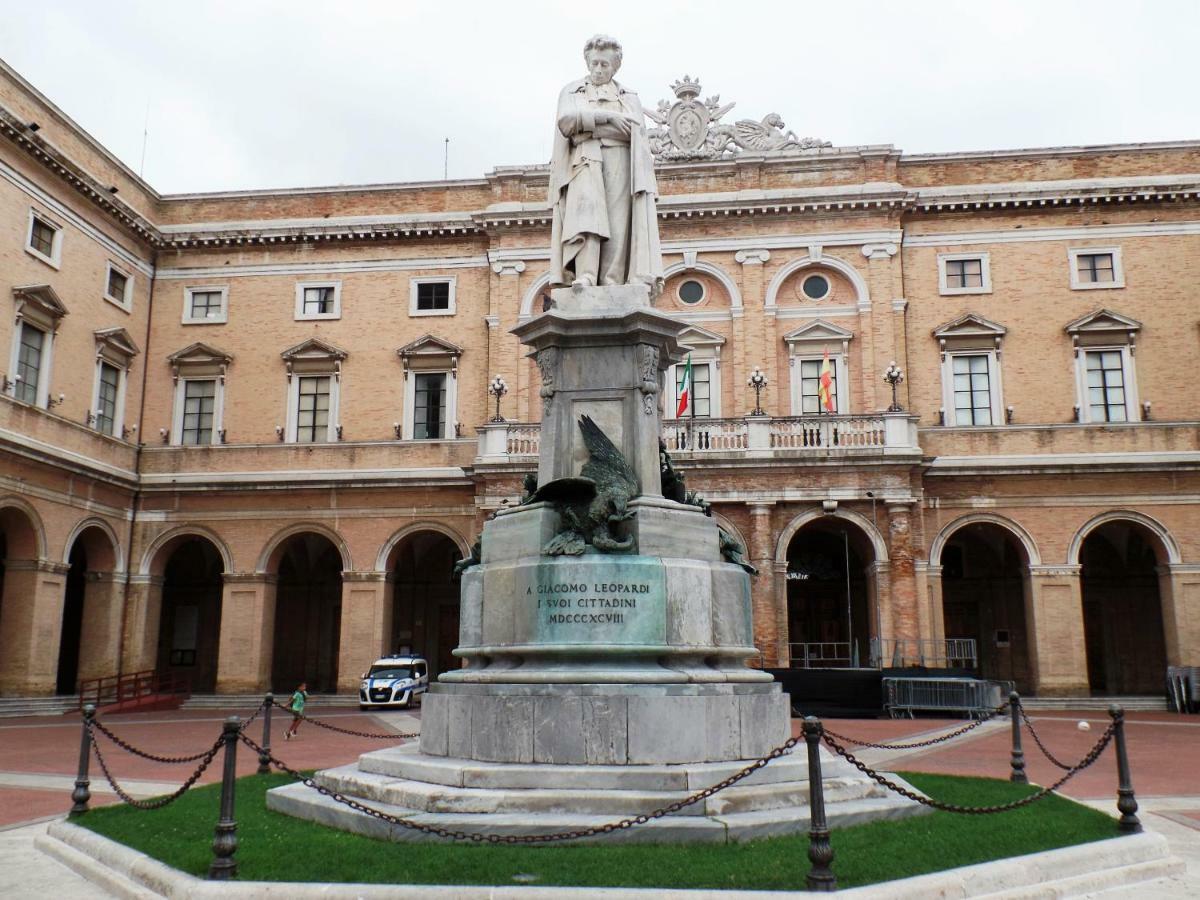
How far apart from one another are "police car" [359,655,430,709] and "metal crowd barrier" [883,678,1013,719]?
1119 centimetres

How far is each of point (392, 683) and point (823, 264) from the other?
16392 mm

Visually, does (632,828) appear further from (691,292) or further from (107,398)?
(107,398)

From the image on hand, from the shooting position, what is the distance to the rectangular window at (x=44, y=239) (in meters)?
28.1

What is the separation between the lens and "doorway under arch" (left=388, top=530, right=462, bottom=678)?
3569 centimetres

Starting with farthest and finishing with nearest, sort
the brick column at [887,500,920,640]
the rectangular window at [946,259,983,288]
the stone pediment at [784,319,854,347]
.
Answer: the rectangular window at [946,259,983,288], the stone pediment at [784,319,854,347], the brick column at [887,500,920,640]

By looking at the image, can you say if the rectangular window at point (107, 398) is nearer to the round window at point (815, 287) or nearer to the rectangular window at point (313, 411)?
the rectangular window at point (313, 411)

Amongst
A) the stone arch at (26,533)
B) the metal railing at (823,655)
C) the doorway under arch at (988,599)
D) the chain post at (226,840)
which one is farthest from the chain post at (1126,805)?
the stone arch at (26,533)

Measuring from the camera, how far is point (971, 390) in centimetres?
3102

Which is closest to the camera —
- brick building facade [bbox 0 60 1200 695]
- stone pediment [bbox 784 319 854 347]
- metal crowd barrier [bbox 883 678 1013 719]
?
metal crowd barrier [bbox 883 678 1013 719]

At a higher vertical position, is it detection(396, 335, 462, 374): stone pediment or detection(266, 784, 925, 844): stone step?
detection(396, 335, 462, 374): stone pediment

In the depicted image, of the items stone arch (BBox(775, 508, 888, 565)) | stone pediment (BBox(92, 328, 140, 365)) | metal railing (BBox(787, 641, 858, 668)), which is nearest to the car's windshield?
stone arch (BBox(775, 508, 888, 565))

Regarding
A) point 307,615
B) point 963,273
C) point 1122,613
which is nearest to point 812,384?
point 963,273

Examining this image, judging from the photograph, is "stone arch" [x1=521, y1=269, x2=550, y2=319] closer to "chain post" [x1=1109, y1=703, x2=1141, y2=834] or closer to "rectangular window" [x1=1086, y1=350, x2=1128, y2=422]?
"rectangular window" [x1=1086, y1=350, x2=1128, y2=422]

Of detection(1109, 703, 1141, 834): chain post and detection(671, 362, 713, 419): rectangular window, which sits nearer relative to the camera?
detection(1109, 703, 1141, 834): chain post
